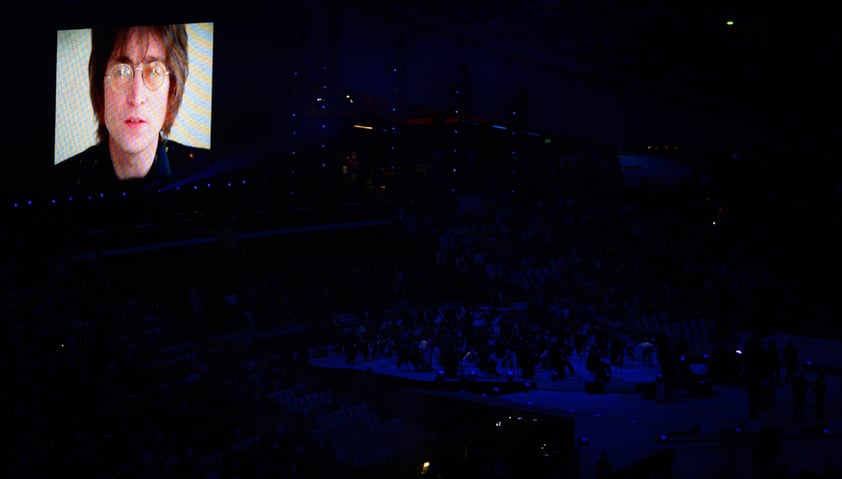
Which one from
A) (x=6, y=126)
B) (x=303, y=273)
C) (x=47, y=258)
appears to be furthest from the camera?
(x=303, y=273)

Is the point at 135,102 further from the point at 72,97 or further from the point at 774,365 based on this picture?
the point at 774,365

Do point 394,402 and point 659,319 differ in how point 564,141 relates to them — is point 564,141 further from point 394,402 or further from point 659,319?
point 394,402

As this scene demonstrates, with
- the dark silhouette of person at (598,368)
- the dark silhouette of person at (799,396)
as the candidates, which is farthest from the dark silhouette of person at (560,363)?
the dark silhouette of person at (799,396)

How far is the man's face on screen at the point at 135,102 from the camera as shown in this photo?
2322cm

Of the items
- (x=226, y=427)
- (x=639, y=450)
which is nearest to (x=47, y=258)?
(x=226, y=427)

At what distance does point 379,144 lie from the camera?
33.0 m

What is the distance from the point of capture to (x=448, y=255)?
86.9 ft

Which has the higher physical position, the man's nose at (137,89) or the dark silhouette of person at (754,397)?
the man's nose at (137,89)

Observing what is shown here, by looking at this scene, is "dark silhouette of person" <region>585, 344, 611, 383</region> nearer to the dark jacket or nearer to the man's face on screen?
the dark jacket

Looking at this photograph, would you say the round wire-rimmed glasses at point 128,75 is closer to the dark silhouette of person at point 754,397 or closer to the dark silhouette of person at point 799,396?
the dark silhouette of person at point 754,397

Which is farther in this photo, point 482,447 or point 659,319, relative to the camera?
point 659,319

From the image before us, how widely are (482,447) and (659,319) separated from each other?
22.6ft


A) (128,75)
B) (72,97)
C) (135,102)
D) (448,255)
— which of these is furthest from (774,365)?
(72,97)

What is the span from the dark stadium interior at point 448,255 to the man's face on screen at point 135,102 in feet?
2.89
